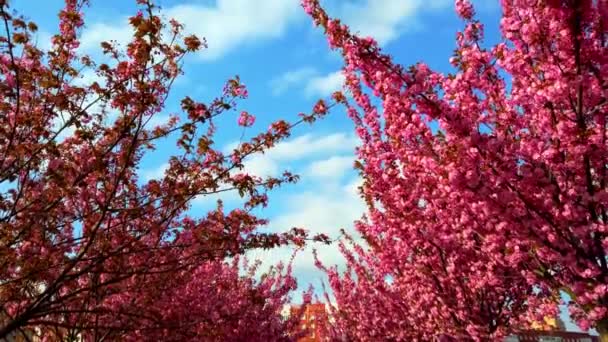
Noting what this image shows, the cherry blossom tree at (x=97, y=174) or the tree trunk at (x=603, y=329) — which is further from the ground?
the cherry blossom tree at (x=97, y=174)

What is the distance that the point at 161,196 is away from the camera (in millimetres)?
6188

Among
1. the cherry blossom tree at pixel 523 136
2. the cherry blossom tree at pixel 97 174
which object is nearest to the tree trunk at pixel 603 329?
the cherry blossom tree at pixel 523 136

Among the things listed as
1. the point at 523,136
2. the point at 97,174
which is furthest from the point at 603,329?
the point at 97,174

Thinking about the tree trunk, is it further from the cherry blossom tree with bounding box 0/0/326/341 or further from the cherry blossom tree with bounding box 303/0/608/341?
the cherry blossom tree with bounding box 0/0/326/341

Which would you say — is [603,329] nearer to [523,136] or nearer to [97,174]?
[523,136]

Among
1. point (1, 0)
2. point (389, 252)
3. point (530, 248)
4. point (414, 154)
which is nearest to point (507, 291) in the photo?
point (389, 252)

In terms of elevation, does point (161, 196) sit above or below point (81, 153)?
below

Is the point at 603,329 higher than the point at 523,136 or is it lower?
lower

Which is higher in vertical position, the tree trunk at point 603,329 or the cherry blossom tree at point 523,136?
the cherry blossom tree at point 523,136

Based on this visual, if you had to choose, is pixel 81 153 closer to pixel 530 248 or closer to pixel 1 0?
pixel 1 0

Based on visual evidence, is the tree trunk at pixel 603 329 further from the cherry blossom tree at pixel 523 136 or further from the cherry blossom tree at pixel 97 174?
the cherry blossom tree at pixel 97 174

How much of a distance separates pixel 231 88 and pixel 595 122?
4.54 m

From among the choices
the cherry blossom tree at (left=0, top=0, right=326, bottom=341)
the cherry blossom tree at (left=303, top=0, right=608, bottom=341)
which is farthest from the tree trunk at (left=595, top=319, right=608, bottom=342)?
the cherry blossom tree at (left=0, top=0, right=326, bottom=341)

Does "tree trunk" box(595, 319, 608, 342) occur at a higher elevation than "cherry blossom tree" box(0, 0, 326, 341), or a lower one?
lower
